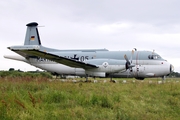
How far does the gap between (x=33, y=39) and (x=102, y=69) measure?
10.7 m

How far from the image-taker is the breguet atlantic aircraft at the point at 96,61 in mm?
17680

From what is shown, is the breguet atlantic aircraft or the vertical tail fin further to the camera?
the vertical tail fin

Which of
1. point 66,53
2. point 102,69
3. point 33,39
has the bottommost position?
point 102,69

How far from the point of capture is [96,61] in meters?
18.5

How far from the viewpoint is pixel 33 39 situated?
2536 centimetres

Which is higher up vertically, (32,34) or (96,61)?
(32,34)

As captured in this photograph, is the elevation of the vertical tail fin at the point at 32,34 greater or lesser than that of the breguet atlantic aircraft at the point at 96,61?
greater

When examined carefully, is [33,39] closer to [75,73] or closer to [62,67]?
[62,67]

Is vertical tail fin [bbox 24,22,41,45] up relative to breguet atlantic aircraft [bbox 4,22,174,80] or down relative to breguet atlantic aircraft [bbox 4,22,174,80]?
up

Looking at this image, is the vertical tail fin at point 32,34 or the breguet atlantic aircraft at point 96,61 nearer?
the breguet atlantic aircraft at point 96,61

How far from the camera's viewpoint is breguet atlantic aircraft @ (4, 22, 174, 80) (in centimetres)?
1768

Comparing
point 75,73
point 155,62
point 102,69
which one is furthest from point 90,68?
point 155,62

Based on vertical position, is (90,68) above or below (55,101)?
above

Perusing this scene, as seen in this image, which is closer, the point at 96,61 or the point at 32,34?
the point at 96,61
